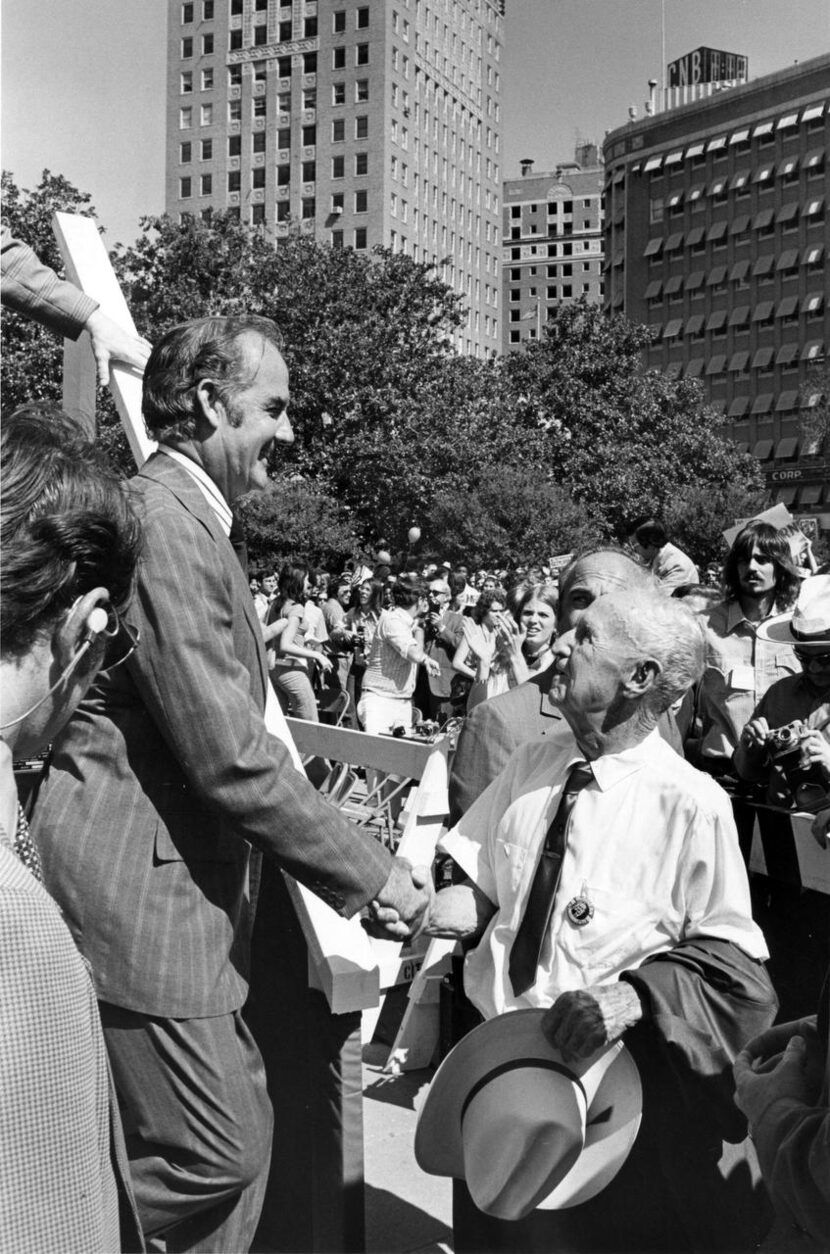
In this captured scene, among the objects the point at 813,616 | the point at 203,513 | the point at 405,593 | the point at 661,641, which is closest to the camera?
the point at 203,513

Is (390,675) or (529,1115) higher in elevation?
(529,1115)

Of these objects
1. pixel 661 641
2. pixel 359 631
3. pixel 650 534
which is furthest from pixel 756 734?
pixel 359 631

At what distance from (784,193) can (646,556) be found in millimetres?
83731

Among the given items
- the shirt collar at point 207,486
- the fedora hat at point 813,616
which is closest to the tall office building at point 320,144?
the fedora hat at point 813,616

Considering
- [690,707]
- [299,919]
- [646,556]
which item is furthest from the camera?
[646,556]

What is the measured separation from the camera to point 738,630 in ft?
17.4

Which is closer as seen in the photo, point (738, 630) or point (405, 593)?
point (738, 630)

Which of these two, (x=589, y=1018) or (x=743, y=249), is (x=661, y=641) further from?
(x=743, y=249)

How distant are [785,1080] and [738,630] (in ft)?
11.7

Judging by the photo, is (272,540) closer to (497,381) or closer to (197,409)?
(497,381)

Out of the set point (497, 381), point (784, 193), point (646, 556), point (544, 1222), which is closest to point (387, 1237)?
point (544, 1222)

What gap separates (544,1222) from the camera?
2518mm

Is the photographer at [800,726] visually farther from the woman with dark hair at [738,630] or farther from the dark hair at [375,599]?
Result: the dark hair at [375,599]

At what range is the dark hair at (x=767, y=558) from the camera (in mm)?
5316
